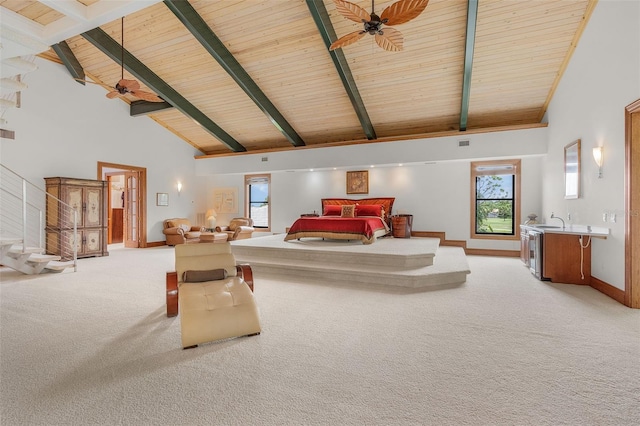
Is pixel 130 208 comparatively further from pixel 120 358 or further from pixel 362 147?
pixel 120 358

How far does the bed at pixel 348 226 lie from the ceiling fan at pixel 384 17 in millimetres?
3386

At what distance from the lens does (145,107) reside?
829cm

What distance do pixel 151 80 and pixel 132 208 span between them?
12.8ft

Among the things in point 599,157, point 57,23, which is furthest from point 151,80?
point 599,157

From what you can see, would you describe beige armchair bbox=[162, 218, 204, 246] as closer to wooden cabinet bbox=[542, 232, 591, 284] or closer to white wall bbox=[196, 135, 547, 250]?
white wall bbox=[196, 135, 547, 250]

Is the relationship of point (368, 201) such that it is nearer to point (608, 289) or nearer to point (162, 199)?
point (608, 289)

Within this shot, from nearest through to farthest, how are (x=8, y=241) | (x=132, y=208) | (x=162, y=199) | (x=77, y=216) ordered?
(x=8, y=241) → (x=77, y=216) → (x=132, y=208) → (x=162, y=199)

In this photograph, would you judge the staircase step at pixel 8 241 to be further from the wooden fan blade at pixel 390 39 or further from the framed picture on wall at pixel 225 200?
the wooden fan blade at pixel 390 39

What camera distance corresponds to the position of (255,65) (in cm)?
650

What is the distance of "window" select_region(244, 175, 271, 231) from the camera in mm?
10211

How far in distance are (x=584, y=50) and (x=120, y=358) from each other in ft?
22.8

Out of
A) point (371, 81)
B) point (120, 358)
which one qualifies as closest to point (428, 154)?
point (371, 81)

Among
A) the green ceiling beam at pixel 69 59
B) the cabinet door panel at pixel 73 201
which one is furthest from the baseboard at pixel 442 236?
the green ceiling beam at pixel 69 59

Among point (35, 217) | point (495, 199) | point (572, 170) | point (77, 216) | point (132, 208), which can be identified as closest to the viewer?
point (572, 170)
